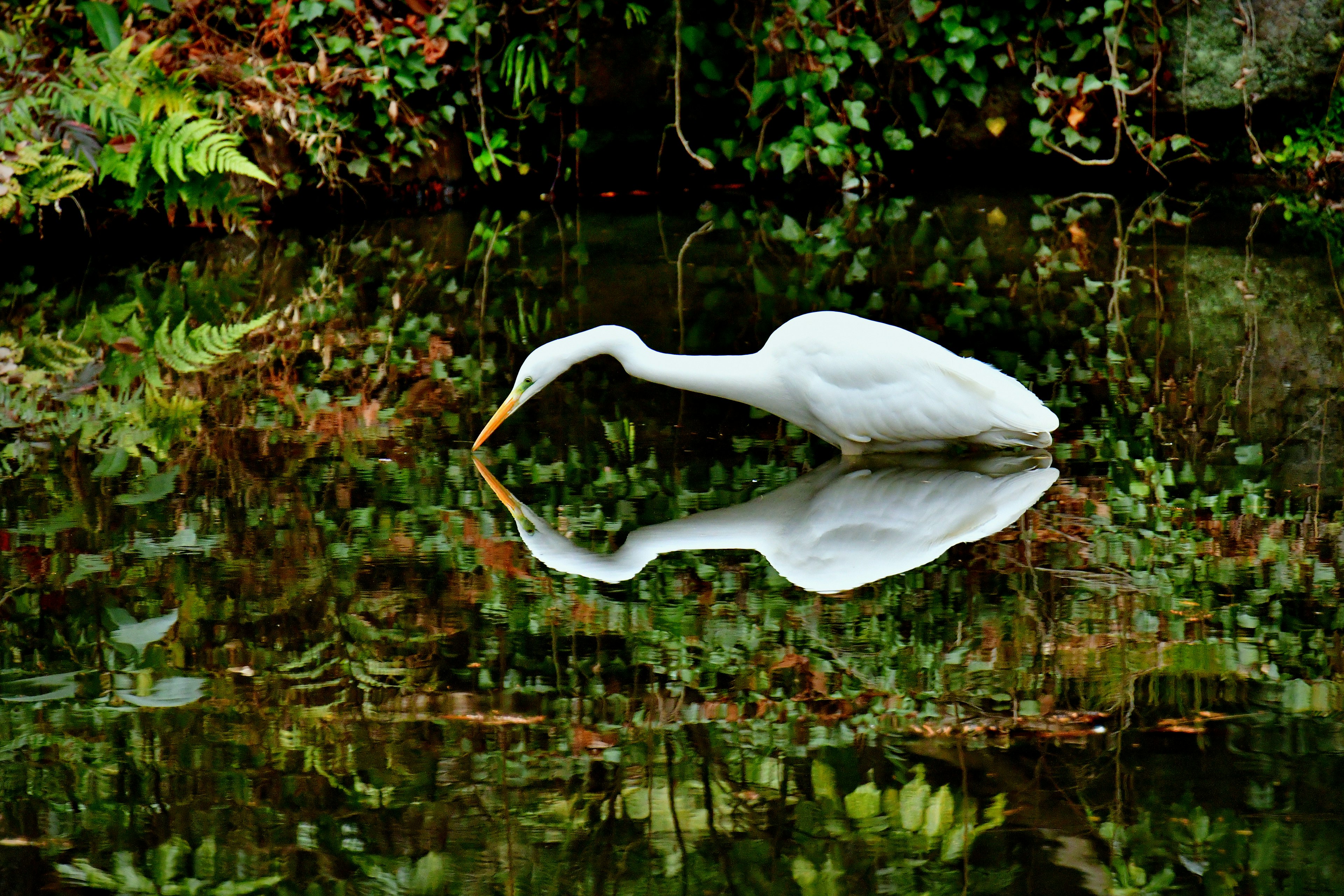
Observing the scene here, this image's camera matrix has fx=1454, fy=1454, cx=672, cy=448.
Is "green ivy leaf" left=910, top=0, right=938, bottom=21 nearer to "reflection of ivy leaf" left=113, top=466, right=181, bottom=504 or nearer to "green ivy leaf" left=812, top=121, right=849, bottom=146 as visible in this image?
"green ivy leaf" left=812, top=121, right=849, bottom=146

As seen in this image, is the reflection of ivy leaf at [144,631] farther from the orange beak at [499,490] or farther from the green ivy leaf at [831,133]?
the green ivy leaf at [831,133]

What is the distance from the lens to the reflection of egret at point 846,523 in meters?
3.20

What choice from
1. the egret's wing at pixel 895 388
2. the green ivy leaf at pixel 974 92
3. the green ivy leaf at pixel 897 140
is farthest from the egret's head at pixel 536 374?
the green ivy leaf at pixel 974 92

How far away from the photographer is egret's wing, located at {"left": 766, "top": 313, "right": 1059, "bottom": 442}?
147 inches

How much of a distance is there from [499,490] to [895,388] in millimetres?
1061

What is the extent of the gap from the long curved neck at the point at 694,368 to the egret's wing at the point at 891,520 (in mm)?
330

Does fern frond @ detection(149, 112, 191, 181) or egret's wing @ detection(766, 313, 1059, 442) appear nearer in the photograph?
egret's wing @ detection(766, 313, 1059, 442)

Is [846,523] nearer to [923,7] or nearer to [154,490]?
[154,490]

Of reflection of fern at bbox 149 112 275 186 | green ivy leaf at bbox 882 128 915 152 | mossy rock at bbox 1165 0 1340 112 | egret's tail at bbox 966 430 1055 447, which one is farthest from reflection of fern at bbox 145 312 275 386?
mossy rock at bbox 1165 0 1340 112

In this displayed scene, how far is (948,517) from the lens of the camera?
3457 mm

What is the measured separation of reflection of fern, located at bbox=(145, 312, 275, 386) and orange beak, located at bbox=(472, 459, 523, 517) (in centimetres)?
154

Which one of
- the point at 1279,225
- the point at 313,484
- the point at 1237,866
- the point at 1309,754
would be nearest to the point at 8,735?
the point at 313,484

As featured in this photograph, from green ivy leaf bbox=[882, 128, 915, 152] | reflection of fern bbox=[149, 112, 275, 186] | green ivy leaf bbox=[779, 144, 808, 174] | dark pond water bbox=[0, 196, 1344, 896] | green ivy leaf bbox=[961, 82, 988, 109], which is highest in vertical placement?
green ivy leaf bbox=[961, 82, 988, 109]

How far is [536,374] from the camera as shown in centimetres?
383
